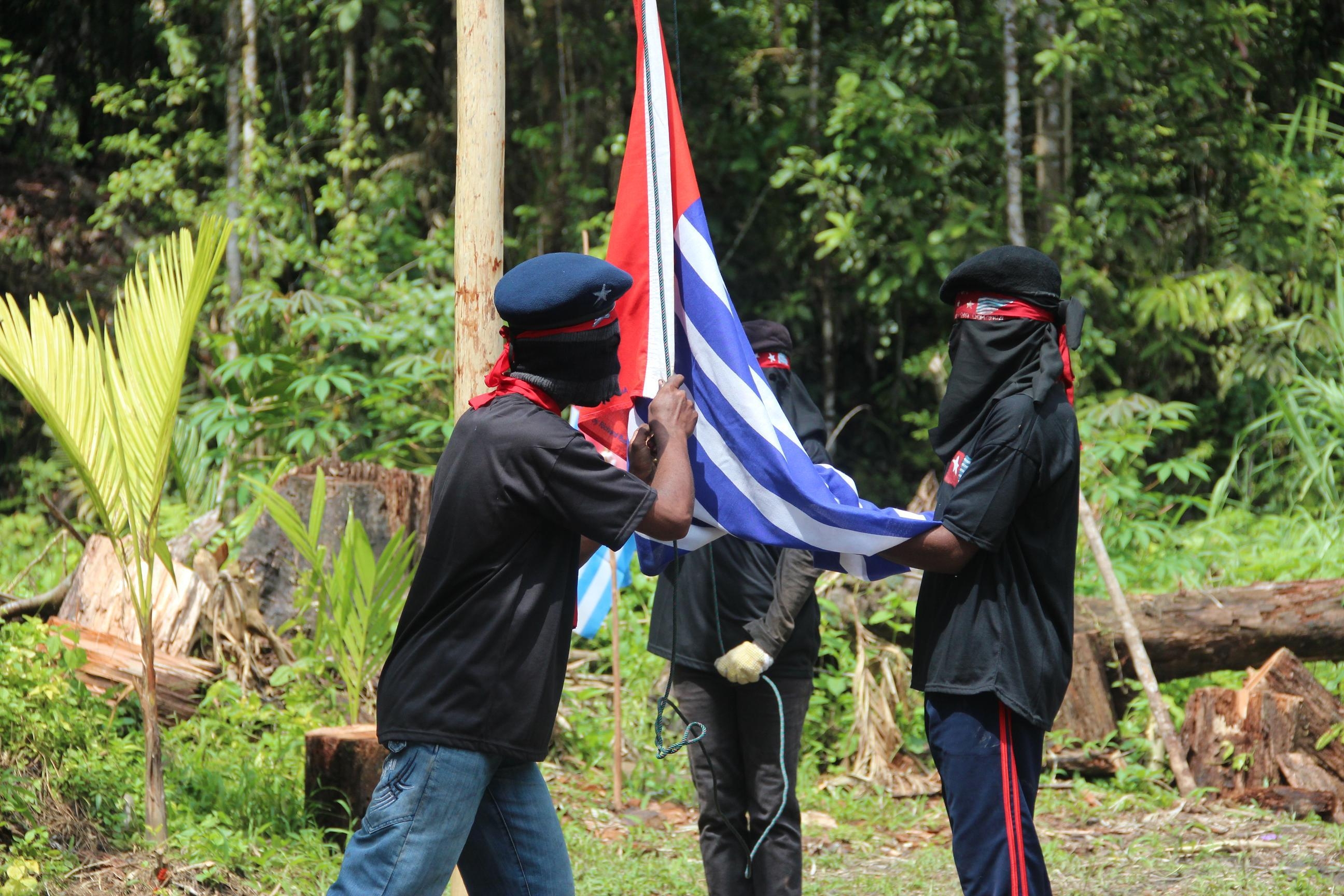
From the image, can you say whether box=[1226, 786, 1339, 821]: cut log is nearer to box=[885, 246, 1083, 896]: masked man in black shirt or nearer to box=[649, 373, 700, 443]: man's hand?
box=[885, 246, 1083, 896]: masked man in black shirt

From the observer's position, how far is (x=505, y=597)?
2479 millimetres

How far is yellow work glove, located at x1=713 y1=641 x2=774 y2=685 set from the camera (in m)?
3.77

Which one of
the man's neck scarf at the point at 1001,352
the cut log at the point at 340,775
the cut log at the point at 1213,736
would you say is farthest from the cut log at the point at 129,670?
the cut log at the point at 1213,736

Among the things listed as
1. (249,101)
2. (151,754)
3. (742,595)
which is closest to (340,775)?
(151,754)

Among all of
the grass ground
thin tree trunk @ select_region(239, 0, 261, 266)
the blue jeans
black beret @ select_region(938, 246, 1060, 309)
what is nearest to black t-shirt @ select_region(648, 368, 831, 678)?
black beret @ select_region(938, 246, 1060, 309)

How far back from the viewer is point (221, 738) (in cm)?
564

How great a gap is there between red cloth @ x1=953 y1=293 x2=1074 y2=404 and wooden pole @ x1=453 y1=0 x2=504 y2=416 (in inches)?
51.3

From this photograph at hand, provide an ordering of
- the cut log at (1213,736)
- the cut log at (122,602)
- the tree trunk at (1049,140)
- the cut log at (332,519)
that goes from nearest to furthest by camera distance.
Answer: the cut log at (1213,736)
the cut log at (122,602)
the cut log at (332,519)
the tree trunk at (1049,140)

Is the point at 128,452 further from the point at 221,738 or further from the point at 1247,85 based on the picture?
the point at 1247,85

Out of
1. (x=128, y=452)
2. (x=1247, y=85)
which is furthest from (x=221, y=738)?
(x=1247, y=85)

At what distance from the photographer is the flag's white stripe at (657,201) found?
10.2 ft

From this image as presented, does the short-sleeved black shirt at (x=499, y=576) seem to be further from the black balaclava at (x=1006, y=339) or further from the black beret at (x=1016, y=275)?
the black beret at (x=1016, y=275)

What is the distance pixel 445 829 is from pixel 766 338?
6.96ft

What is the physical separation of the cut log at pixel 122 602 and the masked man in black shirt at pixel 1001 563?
460 cm
